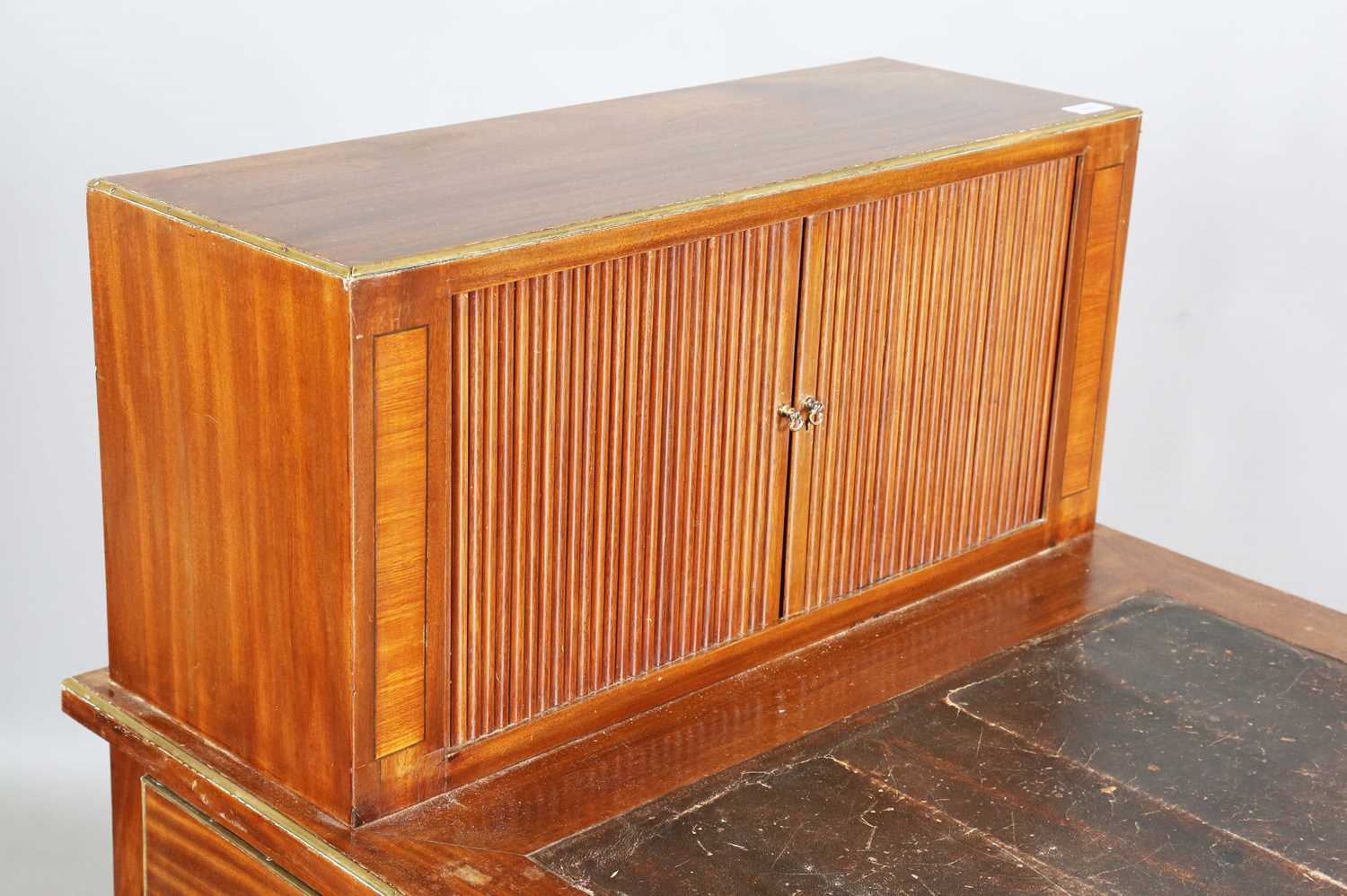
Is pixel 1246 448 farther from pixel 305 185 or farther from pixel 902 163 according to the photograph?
pixel 305 185

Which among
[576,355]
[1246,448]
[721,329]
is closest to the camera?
[576,355]

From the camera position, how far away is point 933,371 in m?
2.23

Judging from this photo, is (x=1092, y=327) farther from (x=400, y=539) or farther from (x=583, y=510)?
(x=400, y=539)

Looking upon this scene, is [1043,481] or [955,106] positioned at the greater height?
[955,106]

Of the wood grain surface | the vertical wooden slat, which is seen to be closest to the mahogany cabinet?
the vertical wooden slat

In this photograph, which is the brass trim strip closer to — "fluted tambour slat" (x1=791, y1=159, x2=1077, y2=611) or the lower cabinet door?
"fluted tambour slat" (x1=791, y1=159, x2=1077, y2=611)

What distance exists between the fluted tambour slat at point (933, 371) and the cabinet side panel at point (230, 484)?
605 millimetres

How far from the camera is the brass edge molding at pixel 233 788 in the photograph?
5.65 feet

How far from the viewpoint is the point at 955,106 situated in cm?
232

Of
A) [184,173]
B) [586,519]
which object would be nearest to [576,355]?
[586,519]

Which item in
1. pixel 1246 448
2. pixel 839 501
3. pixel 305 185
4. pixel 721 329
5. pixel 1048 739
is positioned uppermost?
pixel 305 185

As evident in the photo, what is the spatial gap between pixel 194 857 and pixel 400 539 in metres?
0.50

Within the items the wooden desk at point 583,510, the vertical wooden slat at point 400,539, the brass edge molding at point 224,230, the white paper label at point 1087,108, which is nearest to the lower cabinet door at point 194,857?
the wooden desk at point 583,510

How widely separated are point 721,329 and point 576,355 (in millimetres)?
188
